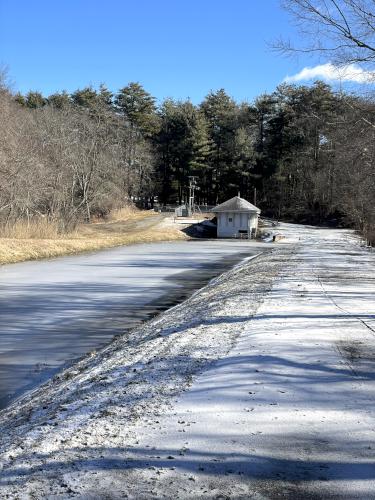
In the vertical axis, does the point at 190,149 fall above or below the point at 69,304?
above

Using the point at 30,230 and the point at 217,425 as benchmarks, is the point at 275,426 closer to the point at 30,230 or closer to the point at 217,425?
the point at 217,425

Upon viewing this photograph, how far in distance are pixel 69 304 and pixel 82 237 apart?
25.1m

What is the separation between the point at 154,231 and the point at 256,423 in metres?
44.0

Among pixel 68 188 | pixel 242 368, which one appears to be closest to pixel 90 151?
pixel 68 188

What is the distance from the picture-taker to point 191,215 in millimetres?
61625

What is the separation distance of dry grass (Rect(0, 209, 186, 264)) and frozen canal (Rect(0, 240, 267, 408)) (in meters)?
2.21

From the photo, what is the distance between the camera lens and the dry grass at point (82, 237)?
2477 cm

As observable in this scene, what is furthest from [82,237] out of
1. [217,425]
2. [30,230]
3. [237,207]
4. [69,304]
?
[217,425]

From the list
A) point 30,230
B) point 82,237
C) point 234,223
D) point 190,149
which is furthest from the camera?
point 190,149

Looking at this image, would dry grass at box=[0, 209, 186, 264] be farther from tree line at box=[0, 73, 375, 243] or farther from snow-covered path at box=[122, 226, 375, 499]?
snow-covered path at box=[122, 226, 375, 499]

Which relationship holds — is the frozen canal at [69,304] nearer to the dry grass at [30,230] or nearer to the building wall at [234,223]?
the dry grass at [30,230]

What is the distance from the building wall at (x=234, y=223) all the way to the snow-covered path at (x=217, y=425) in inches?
1795

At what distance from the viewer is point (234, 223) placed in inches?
2082

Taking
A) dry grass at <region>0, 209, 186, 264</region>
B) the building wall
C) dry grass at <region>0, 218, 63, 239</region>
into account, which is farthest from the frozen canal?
the building wall
